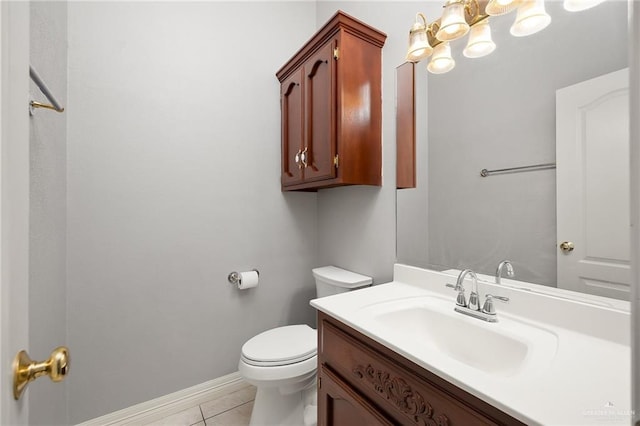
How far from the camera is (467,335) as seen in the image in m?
0.90

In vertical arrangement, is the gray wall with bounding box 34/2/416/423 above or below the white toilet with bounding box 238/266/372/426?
above

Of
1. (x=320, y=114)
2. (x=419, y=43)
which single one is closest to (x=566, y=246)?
(x=419, y=43)

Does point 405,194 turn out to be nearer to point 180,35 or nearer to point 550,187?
point 550,187

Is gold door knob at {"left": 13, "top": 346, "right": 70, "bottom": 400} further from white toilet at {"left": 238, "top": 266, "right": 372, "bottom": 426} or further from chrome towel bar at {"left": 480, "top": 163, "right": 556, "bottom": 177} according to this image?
chrome towel bar at {"left": 480, "top": 163, "right": 556, "bottom": 177}

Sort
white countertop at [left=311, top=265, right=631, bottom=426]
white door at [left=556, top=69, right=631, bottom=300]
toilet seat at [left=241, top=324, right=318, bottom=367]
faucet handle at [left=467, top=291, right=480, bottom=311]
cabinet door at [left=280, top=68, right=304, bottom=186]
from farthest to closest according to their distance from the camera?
1. cabinet door at [left=280, top=68, right=304, bottom=186]
2. toilet seat at [left=241, top=324, right=318, bottom=367]
3. faucet handle at [left=467, top=291, right=480, bottom=311]
4. white door at [left=556, top=69, right=631, bottom=300]
5. white countertop at [left=311, top=265, right=631, bottom=426]

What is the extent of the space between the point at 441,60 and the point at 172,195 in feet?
5.00

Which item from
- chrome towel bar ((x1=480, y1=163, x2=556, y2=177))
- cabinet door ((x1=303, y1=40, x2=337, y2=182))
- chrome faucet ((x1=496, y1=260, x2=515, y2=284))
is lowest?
chrome faucet ((x1=496, y1=260, x2=515, y2=284))

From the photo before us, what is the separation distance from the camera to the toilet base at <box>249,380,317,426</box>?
1.32 meters

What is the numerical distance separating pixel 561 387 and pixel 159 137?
1851 millimetres

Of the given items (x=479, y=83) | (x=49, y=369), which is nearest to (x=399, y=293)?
(x=479, y=83)

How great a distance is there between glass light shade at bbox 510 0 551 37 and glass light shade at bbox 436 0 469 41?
17 cm

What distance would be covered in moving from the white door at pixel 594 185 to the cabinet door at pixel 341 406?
713 mm

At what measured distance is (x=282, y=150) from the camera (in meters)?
1.84

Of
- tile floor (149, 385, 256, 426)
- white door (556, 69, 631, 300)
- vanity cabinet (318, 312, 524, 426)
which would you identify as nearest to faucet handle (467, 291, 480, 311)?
white door (556, 69, 631, 300)
